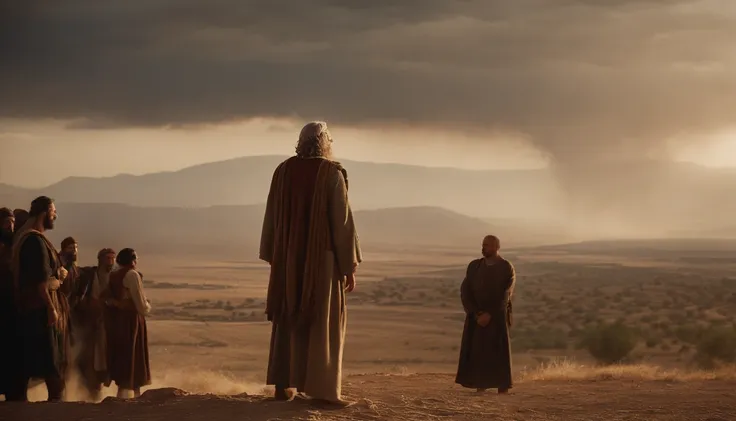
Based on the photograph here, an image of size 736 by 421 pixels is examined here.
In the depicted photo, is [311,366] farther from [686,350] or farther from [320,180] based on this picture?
[686,350]

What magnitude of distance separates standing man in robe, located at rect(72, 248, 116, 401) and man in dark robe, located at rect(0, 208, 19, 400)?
2.15 m

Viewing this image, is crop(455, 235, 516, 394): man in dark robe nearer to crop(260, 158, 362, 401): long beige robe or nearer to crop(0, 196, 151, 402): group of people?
crop(260, 158, 362, 401): long beige robe

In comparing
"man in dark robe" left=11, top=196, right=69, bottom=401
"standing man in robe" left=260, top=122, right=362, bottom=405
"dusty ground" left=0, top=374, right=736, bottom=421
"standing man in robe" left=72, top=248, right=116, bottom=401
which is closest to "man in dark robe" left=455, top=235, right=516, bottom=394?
"dusty ground" left=0, top=374, right=736, bottom=421

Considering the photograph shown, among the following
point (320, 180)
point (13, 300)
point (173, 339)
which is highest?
point (320, 180)

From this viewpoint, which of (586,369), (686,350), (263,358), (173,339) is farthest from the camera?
(173,339)

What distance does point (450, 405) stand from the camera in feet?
40.6

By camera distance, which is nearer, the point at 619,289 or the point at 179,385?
the point at 179,385

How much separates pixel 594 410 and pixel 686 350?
1848 cm

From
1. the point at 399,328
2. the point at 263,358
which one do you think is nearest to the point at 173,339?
the point at 263,358

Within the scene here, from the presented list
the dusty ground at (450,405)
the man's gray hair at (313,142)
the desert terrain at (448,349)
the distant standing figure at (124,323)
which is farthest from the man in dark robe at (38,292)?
the man's gray hair at (313,142)

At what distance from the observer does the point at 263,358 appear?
111 ft

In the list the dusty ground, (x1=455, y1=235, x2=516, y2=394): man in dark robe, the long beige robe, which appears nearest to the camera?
the dusty ground

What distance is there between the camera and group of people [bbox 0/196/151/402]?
1158 centimetres

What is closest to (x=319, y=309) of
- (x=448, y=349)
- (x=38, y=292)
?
(x=38, y=292)
